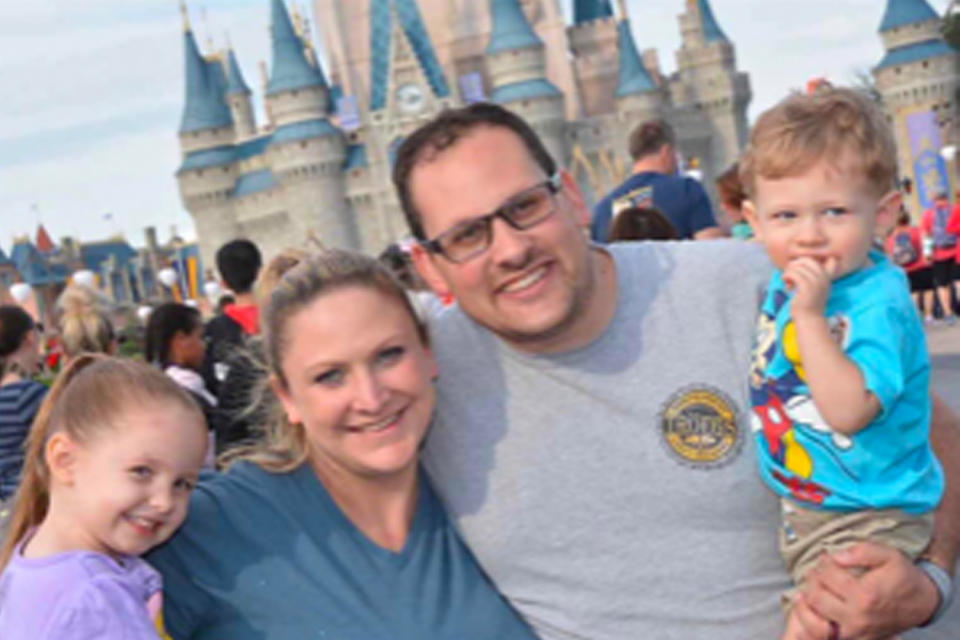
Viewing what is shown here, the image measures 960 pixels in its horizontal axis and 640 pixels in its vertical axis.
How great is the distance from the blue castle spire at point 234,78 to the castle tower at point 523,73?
11.9 m

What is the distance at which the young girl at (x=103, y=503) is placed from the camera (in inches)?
63.5

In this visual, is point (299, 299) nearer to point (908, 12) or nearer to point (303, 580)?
point (303, 580)

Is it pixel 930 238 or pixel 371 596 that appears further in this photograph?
pixel 930 238

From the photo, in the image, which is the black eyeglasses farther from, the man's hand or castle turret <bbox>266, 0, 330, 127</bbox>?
castle turret <bbox>266, 0, 330, 127</bbox>

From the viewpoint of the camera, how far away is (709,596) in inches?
72.4

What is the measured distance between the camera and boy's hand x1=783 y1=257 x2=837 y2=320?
1.71 metres

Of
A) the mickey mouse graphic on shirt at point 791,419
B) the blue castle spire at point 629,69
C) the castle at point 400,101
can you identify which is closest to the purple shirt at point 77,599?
the mickey mouse graphic on shirt at point 791,419

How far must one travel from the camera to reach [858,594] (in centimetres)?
173

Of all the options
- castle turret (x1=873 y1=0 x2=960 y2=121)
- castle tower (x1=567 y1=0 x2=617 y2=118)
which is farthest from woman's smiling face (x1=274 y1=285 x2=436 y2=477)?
castle tower (x1=567 y1=0 x2=617 y2=118)

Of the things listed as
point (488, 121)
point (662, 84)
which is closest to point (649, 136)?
point (488, 121)

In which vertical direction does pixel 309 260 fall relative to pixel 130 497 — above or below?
above

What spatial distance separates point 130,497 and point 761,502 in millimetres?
850

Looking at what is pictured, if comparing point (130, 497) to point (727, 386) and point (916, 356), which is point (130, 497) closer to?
point (727, 386)

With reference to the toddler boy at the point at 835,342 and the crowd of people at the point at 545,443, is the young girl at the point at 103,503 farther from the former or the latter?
the toddler boy at the point at 835,342
